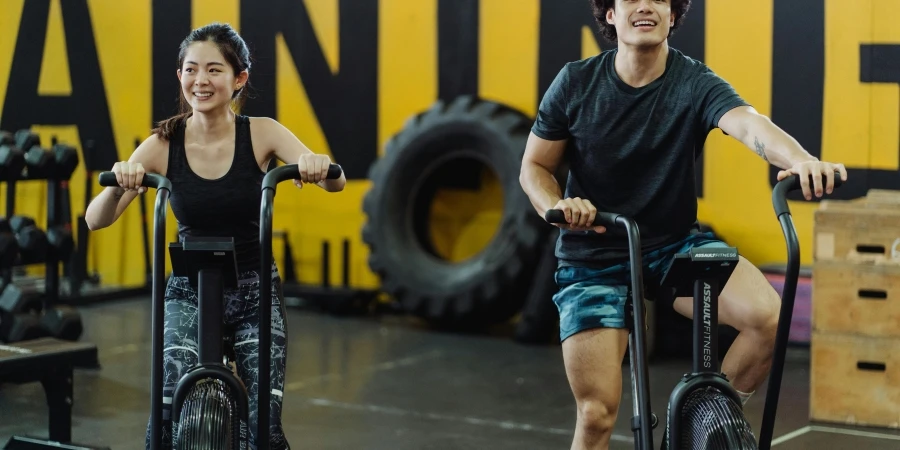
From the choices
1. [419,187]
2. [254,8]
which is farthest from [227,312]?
[254,8]

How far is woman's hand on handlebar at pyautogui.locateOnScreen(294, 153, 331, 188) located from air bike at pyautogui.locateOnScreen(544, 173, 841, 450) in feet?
1.81

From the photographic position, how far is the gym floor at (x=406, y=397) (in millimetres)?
4395

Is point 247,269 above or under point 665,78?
under

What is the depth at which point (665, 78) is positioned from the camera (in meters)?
2.84

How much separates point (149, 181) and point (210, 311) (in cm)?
34

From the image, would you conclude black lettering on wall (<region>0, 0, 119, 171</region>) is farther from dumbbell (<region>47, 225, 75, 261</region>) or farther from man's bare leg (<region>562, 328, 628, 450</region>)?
man's bare leg (<region>562, 328, 628, 450</region>)

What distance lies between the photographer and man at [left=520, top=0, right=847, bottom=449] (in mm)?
2770

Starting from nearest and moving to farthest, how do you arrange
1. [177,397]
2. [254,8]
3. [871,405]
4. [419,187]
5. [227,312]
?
[177,397] → [227,312] → [871,405] → [419,187] → [254,8]

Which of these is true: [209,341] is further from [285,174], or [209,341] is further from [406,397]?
[406,397]

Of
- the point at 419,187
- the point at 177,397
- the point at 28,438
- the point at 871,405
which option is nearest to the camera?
the point at 177,397

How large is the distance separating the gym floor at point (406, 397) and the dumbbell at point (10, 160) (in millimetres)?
934

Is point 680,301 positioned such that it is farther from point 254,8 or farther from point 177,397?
point 254,8

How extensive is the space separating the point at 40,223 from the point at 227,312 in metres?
5.57

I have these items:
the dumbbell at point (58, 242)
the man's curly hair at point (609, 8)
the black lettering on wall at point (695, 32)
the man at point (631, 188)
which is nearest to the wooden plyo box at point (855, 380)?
the man at point (631, 188)
